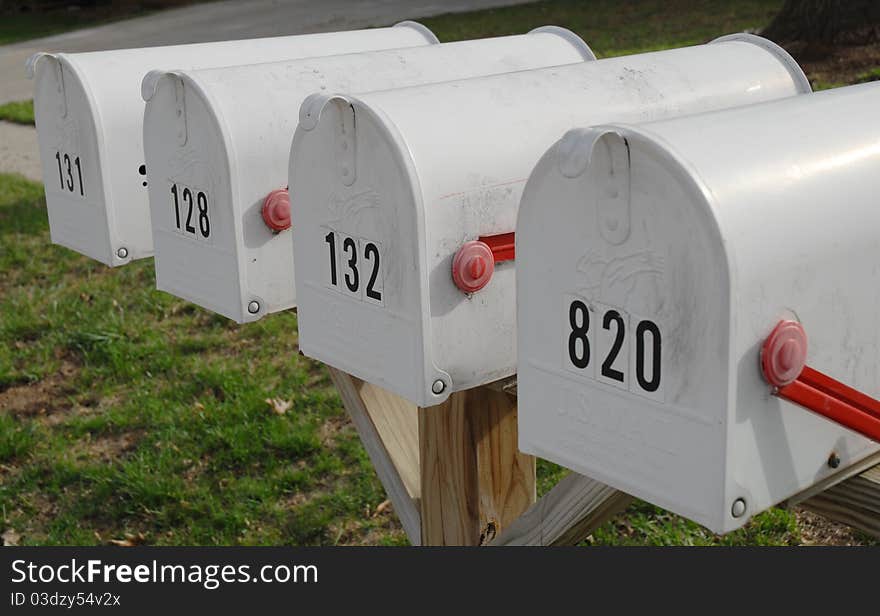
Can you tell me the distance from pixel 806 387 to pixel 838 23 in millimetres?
5348

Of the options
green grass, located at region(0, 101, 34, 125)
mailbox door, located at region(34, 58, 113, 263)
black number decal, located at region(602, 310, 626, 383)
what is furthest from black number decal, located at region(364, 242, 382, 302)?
green grass, located at region(0, 101, 34, 125)

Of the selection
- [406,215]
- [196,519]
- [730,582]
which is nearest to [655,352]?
[406,215]

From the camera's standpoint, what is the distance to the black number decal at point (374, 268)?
1731 mm

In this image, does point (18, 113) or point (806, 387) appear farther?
point (18, 113)

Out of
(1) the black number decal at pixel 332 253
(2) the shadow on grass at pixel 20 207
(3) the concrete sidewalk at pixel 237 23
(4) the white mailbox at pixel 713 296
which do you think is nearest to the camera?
(4) the white mailbox at pixel 713 296

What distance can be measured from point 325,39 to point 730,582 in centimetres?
143

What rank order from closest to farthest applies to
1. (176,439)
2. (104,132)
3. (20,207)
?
(104,132) → (176,439) → (20,207)

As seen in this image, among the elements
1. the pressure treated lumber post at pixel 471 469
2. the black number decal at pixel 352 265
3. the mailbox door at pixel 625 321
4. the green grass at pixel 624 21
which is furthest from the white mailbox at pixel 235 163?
the green grass at pixel 624 21

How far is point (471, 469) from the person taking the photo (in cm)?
244

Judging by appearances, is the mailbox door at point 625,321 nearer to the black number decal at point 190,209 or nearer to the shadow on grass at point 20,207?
the black number decal at point 190,209

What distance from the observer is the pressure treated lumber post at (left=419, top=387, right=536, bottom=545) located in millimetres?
2383

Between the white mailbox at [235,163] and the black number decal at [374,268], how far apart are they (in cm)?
35

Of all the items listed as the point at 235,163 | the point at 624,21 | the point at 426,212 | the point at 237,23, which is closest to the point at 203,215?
the point at 235,163

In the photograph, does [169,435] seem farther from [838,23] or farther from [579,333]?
[838,23]
